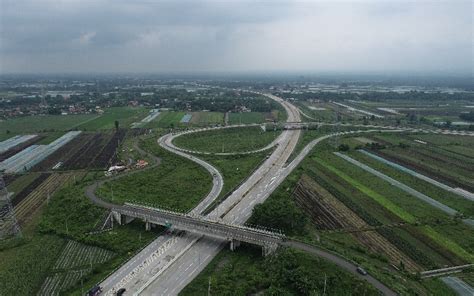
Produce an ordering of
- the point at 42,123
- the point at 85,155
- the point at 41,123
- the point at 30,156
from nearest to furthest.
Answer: the point at 30,156 < the point at 85,155 < the point at 41,123 < the point at 42,123

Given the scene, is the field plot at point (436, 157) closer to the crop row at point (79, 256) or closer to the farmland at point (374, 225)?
the farmland at point (374, 225)

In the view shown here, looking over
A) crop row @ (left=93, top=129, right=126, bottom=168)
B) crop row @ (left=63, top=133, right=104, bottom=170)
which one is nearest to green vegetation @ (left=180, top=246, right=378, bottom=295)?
crop row @ (left=93, top=129, right=126, bottom=168)

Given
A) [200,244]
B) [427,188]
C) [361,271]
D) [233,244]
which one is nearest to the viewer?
[361,271]

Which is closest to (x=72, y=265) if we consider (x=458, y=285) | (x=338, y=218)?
(x=338, y=218)

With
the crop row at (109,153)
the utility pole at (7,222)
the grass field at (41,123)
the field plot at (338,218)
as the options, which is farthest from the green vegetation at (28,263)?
the grass field at (41,123)

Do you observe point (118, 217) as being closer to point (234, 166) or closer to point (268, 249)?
point (268, 249)
